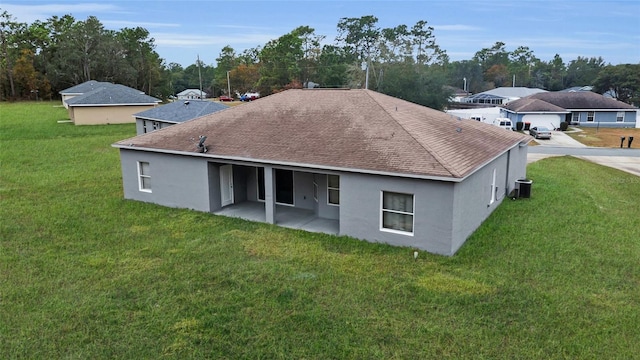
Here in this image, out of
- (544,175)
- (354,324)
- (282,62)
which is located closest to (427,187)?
(354,324)

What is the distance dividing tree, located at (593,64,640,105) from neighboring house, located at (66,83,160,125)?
217 feet

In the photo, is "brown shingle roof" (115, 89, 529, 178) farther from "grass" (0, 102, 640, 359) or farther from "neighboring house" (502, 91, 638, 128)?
"neighboring house" (502, 91, 638, 128)

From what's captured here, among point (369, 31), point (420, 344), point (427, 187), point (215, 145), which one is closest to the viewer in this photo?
point (420, 344)

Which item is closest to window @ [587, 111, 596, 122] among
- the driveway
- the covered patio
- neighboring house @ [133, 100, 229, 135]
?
the driveway

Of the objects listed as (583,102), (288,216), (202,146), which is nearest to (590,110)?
(583,102)

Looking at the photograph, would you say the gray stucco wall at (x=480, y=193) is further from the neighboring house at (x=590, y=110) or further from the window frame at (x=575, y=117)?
the window frame at (x=575, y=117)

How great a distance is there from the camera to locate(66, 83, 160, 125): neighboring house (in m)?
43.2

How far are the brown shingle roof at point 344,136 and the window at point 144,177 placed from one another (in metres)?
0.81

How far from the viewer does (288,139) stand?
14750 mm

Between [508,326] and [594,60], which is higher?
[594,60]

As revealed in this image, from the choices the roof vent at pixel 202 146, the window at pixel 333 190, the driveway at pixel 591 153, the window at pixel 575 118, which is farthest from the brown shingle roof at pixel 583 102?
the roof vent at pixel 202 146

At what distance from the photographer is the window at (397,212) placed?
12188mm

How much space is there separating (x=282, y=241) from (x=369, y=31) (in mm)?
82306

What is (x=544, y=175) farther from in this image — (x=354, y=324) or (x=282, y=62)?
(x=282, y=62)
